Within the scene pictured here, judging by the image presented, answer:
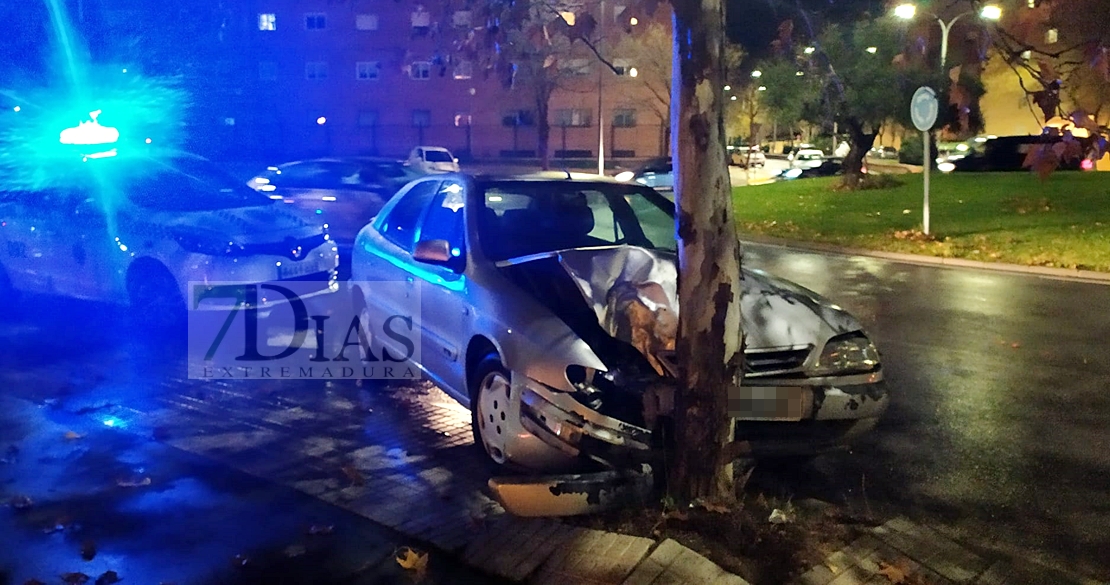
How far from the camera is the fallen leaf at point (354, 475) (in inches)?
195

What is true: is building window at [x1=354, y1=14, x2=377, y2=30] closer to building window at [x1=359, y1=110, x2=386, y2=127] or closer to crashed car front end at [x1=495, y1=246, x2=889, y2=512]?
building window at [x1=359, y1=110, x2=386, y2=127]

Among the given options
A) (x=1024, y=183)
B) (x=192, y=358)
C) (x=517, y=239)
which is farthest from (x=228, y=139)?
(x=517, y=239)

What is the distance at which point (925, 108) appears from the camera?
613 inches

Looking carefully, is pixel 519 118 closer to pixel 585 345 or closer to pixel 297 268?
pixel 297 268

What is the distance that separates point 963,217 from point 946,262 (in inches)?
211

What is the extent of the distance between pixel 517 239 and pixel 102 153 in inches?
232

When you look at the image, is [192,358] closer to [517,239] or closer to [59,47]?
[517,239]

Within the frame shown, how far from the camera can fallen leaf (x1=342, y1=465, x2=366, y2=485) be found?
495 centimetres

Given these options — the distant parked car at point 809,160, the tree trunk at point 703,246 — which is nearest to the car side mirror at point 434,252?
the tree trunk at point 703,246

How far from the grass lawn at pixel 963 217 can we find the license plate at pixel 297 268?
32.3ft

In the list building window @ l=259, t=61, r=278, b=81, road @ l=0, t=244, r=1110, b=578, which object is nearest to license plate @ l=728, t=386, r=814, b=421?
road @ l=0, t=244, r=1110, b=578

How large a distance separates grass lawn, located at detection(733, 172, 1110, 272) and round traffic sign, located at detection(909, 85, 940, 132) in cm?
217

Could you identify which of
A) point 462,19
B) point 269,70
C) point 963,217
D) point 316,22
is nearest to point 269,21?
point 316,22

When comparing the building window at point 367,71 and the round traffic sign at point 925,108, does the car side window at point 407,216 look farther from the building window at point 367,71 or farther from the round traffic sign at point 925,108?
the building window at point 367,71
